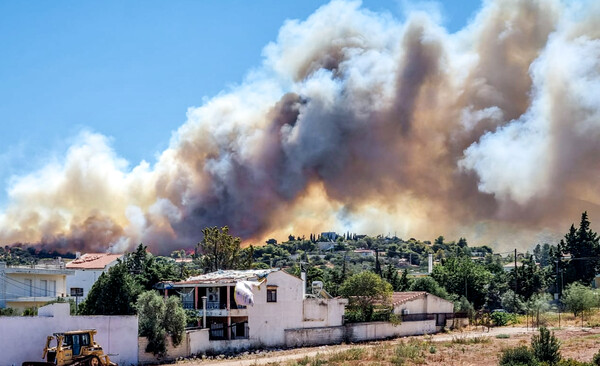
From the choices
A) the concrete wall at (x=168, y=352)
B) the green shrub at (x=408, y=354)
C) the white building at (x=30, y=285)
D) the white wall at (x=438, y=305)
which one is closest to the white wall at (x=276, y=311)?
the concrete wall at (x=168, y=352)

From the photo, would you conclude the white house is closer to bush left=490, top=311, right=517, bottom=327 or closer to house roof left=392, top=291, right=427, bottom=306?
house roof left=392, top=291, right=427, bottom=306

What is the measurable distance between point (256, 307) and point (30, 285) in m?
22.3

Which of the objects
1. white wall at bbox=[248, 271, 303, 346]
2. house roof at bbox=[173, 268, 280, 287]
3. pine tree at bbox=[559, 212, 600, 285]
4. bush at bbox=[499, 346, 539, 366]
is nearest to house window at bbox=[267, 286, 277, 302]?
white wall at bbox=[248, 271, 303, 346]

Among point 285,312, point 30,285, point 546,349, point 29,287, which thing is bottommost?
point 546,349

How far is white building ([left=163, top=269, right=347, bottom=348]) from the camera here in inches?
2235

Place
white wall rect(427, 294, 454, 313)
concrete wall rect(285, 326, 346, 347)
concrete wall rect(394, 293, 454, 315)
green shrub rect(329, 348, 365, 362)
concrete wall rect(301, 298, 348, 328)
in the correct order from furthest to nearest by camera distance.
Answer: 1. white wall rect(427, 294, 454, 313)
2. concrete wall rect(394, 293, 454, 315)
3. concrete wall rect(301, 298, 348, 328)
4. concrete wall rect(285, 326, 346, 347)
5. green shrub rect(329, 348, 365, 362)

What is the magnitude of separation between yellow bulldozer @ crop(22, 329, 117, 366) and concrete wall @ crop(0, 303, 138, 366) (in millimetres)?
1351

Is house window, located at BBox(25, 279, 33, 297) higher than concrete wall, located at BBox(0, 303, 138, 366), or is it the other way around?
house window, located at BBox(25, 279, 33, 297)

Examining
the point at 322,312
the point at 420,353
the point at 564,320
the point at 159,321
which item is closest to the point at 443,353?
the point at 420,353

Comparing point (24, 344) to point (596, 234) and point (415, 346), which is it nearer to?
point (415, 346)

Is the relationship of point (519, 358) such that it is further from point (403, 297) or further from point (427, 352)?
point (403, 297)

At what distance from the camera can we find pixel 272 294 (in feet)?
196

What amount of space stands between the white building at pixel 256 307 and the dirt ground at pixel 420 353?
2955mm

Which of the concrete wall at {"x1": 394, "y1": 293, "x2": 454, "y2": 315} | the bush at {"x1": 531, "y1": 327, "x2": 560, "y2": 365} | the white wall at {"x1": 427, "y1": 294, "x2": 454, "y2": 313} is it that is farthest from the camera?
the white wall at {"x1": 427, "y1": 294, "x2": 454, "y2": 313}
